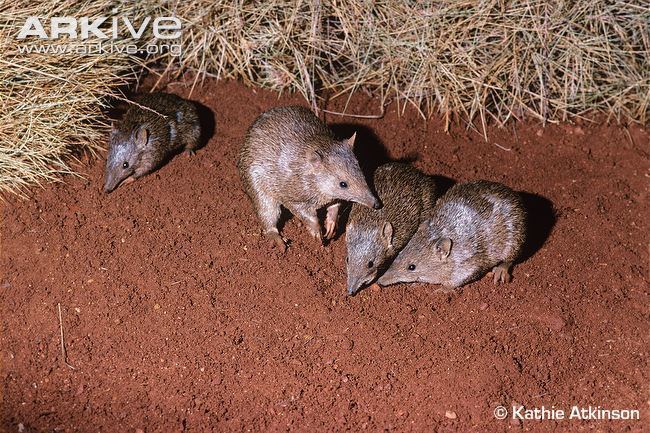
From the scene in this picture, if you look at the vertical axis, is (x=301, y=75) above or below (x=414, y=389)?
above

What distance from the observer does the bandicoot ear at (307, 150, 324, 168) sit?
5.46 meters

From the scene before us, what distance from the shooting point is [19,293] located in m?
5.10

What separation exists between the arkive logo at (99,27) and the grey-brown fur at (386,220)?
7.31 feet

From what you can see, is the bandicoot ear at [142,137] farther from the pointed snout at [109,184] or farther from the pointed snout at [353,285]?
the pointed snout at [353,285]

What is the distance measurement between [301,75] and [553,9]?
86.2 inches

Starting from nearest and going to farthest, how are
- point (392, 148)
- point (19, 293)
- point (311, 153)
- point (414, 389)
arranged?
point (414, 389) < point (19, 293) < point (311, 153) < point (392, 148)

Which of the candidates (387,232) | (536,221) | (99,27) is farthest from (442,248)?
(99,27)

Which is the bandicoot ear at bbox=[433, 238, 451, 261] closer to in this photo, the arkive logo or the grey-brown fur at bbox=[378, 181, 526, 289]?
the grey-brown fur at bbox=[378, 181, 526, 289]

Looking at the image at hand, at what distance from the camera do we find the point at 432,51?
6.34m

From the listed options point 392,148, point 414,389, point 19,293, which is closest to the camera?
point 414,389

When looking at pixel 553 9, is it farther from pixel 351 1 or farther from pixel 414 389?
pixel 414 389

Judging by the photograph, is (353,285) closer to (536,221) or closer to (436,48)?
(536,221)

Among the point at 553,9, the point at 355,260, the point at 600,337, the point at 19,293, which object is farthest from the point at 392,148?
the point at 19,293

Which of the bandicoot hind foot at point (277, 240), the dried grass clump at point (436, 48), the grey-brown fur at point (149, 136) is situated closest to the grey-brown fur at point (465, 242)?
the bandicoot hind foot at point (277, 240)
